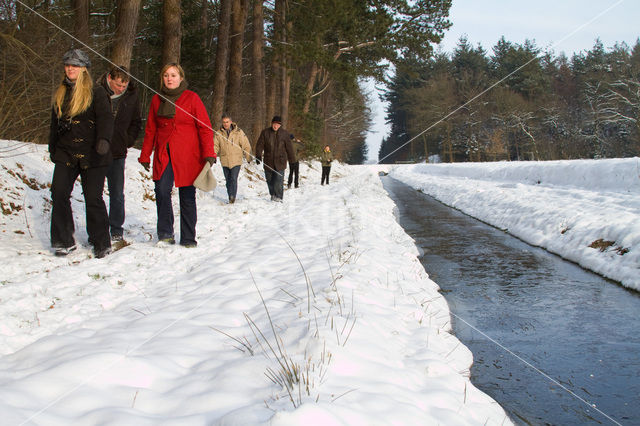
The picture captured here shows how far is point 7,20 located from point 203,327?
7587mm

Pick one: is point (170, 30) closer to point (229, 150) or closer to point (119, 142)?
point (229, 150)

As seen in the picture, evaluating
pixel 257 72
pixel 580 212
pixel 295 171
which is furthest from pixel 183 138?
pixel 257 72

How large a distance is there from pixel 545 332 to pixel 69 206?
464cm

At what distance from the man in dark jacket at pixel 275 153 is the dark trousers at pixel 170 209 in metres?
4.63

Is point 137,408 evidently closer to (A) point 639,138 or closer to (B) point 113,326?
(B) point 113,326

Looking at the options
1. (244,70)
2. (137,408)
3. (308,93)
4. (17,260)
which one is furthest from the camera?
(244,70)

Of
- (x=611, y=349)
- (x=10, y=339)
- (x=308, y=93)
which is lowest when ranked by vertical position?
(x=611, y=349)

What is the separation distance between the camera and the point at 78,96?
14.8 feet

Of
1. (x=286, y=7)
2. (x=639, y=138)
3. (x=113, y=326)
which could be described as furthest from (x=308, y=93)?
(x=113, y=326)

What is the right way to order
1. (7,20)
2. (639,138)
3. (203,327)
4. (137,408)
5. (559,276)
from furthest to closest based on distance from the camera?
(639,138), (7,20), (559,276), (203,327), (137,408)

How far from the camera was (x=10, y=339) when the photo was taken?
2734mm

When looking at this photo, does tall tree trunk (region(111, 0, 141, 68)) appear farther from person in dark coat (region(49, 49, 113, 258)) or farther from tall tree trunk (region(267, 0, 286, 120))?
tall tree trunk (region(267, 0, 286, 120))

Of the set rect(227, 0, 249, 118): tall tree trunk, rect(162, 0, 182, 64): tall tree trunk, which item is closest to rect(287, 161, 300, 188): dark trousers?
rect(227, 0, 249, 118): tall tree trunk

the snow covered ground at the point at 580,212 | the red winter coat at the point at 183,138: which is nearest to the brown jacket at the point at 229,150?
the red winter coat at the point at 183,138
